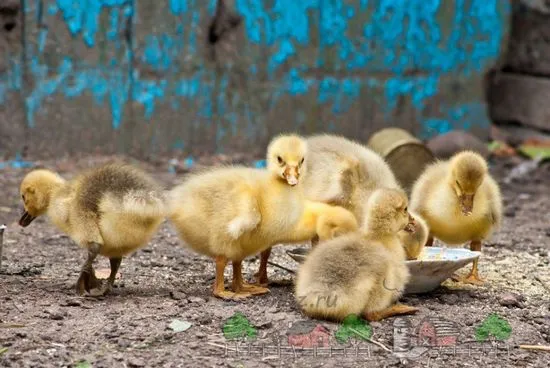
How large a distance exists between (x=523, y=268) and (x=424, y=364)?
1.91m

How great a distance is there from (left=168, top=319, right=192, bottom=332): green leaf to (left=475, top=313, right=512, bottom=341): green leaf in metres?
1.20

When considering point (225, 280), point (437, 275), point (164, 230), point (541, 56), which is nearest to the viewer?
point (437, 275)

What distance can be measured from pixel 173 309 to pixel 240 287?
458mm

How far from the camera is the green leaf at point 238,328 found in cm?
432

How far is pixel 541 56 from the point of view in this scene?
1008 centimetres

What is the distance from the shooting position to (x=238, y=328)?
14.5ft

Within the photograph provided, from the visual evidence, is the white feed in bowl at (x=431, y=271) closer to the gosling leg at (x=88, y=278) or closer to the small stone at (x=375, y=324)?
the small stone at (x=375, y=324)

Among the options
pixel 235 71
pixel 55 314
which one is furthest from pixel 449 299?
pixel 235 71

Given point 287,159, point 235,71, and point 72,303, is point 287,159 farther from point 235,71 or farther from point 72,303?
point 235,71

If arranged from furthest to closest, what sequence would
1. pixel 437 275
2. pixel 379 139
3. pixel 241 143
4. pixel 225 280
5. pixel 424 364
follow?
pixel 241 143 < pixel 379 139 < pixel 225 280 < pixel 437 275 < pixel 424 364

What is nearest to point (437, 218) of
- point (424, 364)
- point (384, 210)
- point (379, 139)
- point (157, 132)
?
point (384, 210)

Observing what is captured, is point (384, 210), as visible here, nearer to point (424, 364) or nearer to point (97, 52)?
point (424, 364)

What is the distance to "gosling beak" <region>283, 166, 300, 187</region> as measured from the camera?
4.79 m

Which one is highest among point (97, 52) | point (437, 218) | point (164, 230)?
point (97, 52)
